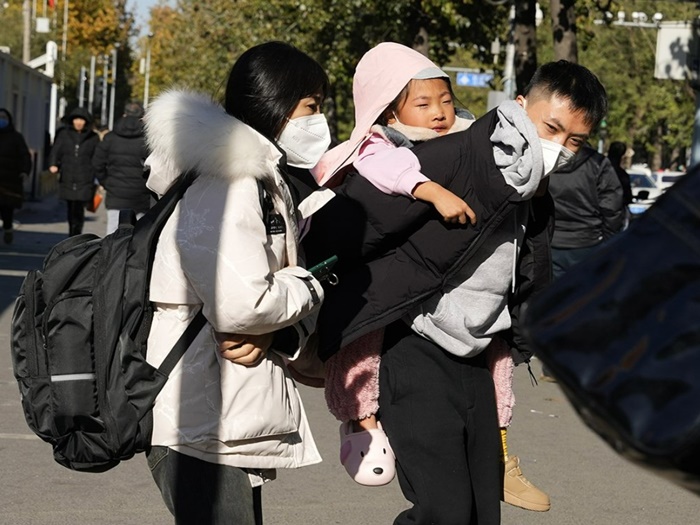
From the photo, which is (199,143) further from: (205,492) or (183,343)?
(205,492)

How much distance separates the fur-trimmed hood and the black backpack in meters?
0.07

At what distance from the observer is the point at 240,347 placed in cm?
339

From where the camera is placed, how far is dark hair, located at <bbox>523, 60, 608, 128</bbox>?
3914 millimetres

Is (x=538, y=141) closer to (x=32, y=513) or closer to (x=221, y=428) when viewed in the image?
(x=221, y=428)

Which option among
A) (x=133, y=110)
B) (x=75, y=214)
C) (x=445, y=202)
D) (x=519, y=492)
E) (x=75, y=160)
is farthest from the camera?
(x=75, y=214)

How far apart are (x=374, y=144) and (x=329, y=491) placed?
9.09 feet

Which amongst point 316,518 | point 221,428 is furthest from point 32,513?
point 221,428

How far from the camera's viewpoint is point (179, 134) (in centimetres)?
341

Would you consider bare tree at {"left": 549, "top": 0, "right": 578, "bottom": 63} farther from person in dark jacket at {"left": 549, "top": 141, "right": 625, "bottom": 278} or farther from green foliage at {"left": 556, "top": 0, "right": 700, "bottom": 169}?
green foliage at {"left": 556, "top": 0, "right": 700, "bottom": 169}

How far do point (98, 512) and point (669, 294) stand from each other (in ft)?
14.8

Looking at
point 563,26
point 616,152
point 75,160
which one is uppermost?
point 563,26

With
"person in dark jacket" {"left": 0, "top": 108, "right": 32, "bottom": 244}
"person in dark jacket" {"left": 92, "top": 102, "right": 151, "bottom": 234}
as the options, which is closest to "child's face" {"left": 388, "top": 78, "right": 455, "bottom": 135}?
"person in dark jacket" {"left": 92, "top": 102, "right": 151, "bottom": 234}

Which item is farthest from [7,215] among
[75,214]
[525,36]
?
[525,36]

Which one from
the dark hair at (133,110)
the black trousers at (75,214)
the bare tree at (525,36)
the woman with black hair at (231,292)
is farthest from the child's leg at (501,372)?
the black trousers at (75,214)
